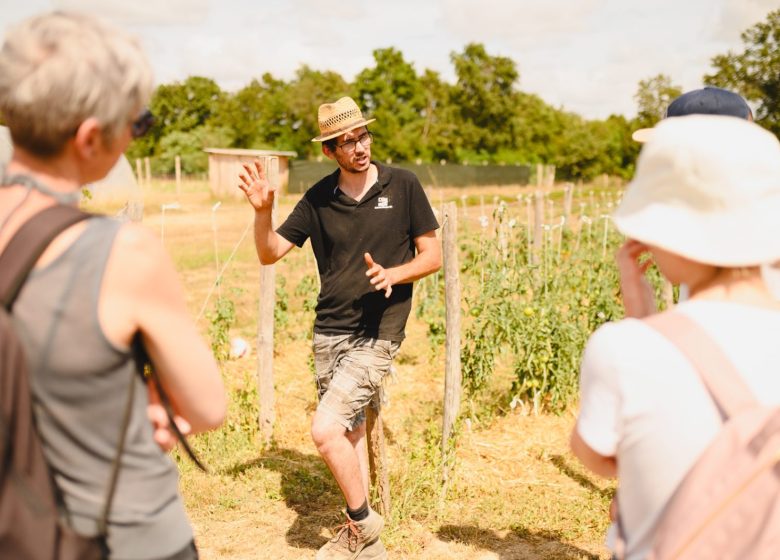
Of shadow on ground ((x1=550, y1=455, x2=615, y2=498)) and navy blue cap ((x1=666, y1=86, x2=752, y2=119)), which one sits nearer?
navy blue cap ((x1=666, y1=86, x2=752, y2=119))

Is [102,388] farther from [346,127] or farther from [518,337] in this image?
[518,337]

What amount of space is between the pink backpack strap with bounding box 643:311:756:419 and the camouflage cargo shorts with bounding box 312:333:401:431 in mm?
2332

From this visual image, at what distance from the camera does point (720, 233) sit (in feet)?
4.22

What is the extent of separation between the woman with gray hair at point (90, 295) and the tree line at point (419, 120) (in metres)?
38.5

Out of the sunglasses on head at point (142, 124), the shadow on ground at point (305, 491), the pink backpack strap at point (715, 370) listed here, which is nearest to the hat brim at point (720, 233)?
the pink backpack strap at point (715, 370)

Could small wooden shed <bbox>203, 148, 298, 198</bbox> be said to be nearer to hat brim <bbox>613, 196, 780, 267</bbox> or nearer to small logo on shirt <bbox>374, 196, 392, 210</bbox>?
small logo on shirt <bbox>374, 196, 392, 210</bbox>

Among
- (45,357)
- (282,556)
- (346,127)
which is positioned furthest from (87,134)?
(282,556)

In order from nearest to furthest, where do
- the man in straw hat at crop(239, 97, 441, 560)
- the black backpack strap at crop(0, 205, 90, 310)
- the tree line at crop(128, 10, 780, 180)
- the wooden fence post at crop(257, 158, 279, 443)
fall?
the black backpack strap at crop(0, 205, 90, 310), the man in straw hat at crop(239, 97, 441, 560), the wooden fence post at crop(257, 158, 279, 443), the tree line at crop(128, 10, 780, 180)

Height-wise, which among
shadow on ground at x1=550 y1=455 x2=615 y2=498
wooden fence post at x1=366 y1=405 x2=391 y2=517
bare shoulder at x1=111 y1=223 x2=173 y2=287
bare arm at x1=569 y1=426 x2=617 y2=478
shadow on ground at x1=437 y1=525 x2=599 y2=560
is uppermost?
Result: bare shoulder at x1=111 y1=223 x2=173 y2=287

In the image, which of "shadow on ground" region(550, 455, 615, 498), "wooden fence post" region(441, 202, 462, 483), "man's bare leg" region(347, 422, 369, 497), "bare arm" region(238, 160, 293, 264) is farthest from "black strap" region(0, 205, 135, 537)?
"shadow on ground" region(550, 455, 615, 498)

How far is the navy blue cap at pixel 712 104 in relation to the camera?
2337 millimetres

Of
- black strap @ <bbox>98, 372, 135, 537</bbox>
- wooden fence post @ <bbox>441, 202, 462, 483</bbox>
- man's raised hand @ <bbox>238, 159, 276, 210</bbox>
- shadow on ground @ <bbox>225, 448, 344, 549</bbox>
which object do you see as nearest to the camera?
black strap @ <bbox>98, 372, 135, 537</bbox>

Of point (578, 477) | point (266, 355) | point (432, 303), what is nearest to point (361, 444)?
point (578, 477)

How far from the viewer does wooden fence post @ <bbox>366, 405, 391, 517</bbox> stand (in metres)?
3.87
